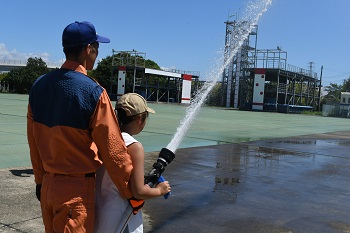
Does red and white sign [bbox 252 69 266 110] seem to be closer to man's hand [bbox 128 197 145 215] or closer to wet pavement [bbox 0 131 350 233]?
wet pavement [bbox 0 131 350 233]

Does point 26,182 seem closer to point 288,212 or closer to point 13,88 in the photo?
point 288,212

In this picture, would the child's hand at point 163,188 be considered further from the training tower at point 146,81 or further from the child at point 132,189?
the training tower at point 146,81

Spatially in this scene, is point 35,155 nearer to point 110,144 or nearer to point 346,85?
point 110,144

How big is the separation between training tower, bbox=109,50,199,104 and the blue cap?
5428 cm

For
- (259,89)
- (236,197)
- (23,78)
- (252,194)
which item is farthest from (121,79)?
(236,197)

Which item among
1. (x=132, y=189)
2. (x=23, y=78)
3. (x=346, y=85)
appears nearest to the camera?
(x=132, y=189)

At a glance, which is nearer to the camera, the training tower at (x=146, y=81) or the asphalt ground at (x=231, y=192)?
the asphalt ground at (x=231, y=192)

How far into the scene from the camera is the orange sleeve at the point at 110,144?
6.45 feet

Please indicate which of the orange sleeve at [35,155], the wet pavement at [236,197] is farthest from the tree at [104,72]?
the orange sleeve at [35,155]

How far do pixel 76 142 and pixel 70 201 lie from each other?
0.29m

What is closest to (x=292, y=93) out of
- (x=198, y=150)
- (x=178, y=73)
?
(x=178, y=73)

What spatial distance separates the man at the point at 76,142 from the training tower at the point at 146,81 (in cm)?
5430

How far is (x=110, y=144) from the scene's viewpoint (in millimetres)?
1963

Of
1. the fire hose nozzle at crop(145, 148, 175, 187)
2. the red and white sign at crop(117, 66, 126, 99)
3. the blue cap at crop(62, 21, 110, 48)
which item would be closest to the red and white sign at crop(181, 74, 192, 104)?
the red and white sign at crop(117, 66, 126, 99)
